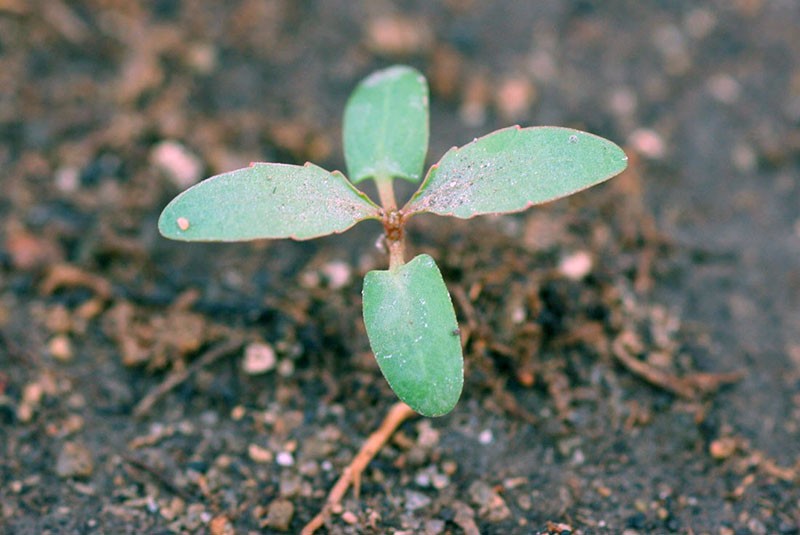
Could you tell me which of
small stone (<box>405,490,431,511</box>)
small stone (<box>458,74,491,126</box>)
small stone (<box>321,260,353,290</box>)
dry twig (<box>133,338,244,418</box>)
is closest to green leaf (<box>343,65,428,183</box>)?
small stone (<box>321,260,353,290</box>)

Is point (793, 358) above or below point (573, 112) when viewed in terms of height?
below

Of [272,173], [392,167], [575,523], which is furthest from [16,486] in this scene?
[575,523]

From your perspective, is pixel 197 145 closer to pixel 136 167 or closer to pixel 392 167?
pixel 136 167

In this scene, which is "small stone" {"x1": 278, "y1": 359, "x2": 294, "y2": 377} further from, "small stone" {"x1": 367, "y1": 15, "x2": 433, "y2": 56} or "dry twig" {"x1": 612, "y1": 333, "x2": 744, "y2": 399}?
"small stone" {"x1": 367, "y1": 15, "x2": 433, "y2": 56}

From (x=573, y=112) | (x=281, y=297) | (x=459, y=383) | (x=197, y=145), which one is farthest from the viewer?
(x=573, y=112)

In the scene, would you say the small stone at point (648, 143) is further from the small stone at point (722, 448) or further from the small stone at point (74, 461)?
the small stone at point (74, 461)

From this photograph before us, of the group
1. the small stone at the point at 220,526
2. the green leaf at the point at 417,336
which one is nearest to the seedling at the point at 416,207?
the green leaf at the point at 417,336

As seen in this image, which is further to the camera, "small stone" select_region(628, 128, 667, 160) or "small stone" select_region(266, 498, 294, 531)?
"small stone" select_region(628, 128, 667, 160)
